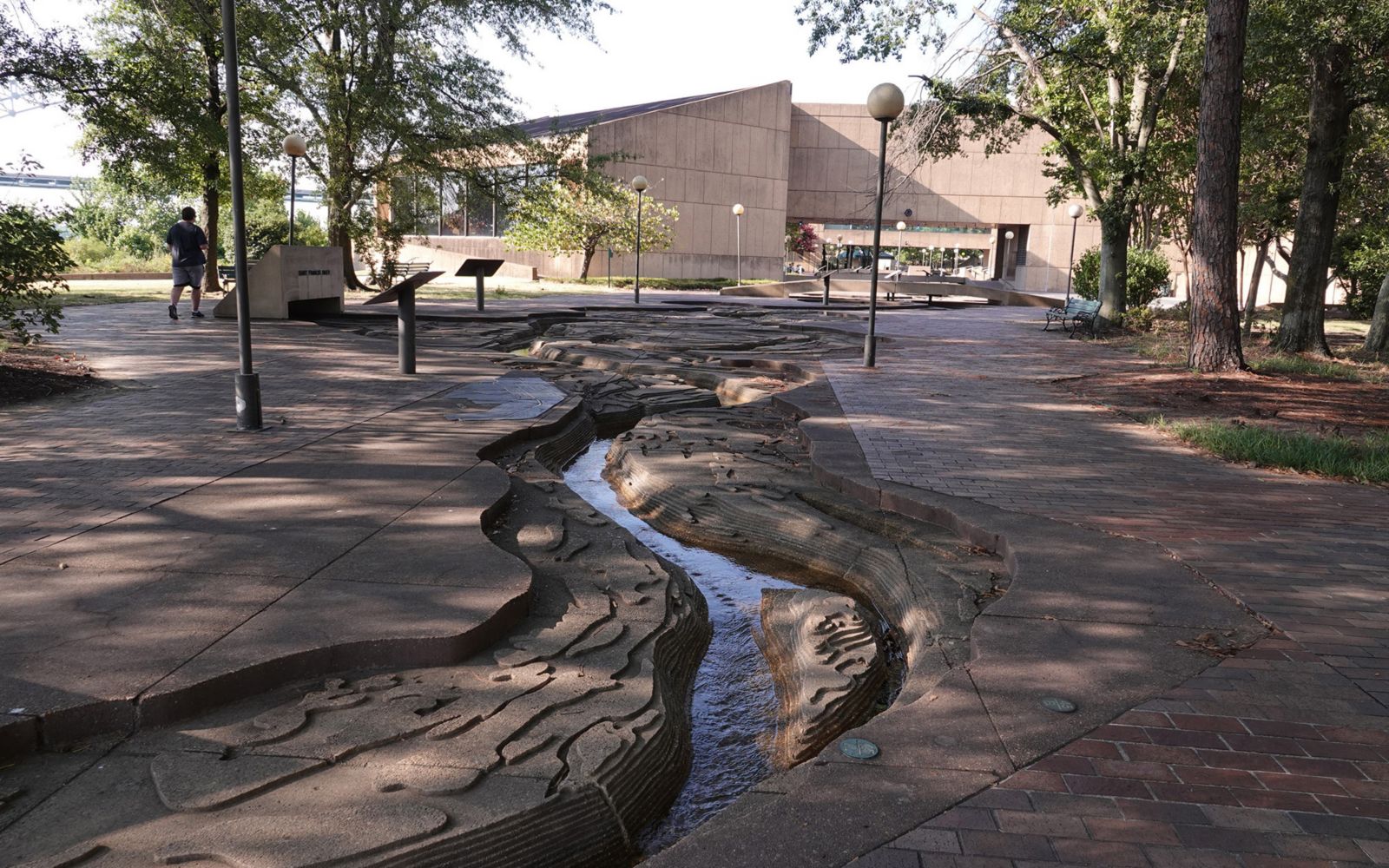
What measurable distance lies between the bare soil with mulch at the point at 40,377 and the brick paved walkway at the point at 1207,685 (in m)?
7.21

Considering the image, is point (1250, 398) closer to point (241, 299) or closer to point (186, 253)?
point (241, 299)

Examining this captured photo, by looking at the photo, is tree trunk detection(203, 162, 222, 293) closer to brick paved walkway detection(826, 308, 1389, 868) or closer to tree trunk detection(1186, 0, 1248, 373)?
brick paved walkway detection(826, 308, 1389, 868)

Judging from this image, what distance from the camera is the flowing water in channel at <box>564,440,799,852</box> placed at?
3.38 m

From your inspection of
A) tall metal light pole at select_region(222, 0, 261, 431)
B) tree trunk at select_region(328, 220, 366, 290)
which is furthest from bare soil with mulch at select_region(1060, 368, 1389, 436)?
tree trunk at select_region(328, 220, 366, 290)

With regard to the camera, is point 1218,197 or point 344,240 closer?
point 1218,197

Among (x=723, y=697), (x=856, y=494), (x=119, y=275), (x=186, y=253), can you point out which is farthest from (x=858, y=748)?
(x=119, y=275)

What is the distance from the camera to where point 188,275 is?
15.6 meters

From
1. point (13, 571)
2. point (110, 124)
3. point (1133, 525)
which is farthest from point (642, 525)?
point (110, 124)

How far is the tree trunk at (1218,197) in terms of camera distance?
39.5 ft

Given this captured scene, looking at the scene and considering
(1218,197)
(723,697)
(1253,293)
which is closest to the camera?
(723,697)

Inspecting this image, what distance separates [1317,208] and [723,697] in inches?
612

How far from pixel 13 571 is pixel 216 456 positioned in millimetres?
2365

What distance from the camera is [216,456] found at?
6488 mm

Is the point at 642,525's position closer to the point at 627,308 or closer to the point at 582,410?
the point at 582,410
